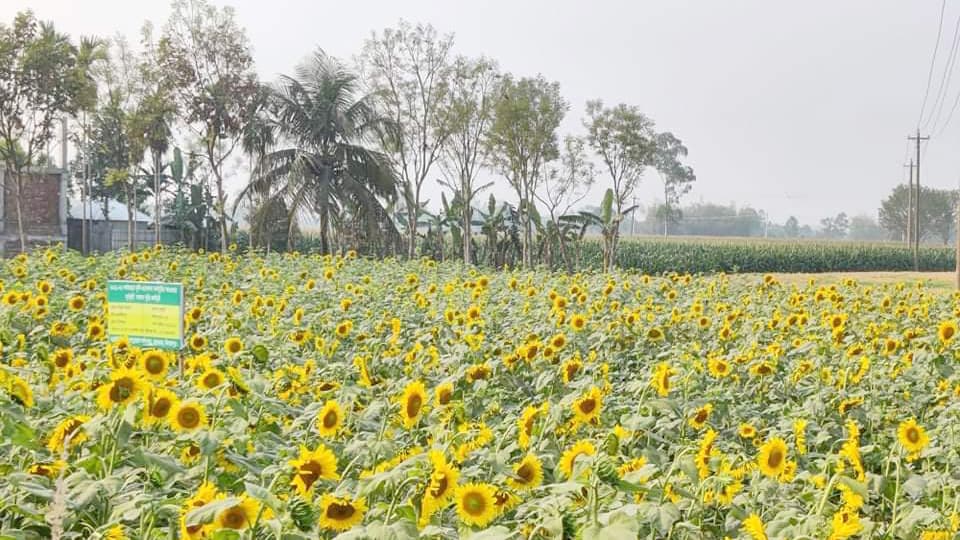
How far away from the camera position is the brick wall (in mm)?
26797

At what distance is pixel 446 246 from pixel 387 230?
699cm

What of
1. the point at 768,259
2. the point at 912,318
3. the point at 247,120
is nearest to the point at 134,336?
the point at 912,318

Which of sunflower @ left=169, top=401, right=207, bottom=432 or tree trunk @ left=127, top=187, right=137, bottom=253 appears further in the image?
tree trunk @ left=127, top=187, right=137, bottom=253

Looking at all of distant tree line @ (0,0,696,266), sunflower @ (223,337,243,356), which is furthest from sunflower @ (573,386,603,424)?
distant tree line @ (0,0,696,266)

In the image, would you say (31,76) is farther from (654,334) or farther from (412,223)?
(654,334)

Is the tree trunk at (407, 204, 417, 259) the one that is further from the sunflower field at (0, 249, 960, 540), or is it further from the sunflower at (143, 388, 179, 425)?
the sunflower at (143, 388, 179, 425)

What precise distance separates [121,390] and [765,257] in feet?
120

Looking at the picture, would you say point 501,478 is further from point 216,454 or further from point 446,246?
point 446,246

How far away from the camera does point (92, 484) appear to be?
5.80ft

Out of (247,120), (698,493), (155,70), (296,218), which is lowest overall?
(698,493)

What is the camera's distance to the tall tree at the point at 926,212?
3014 inches

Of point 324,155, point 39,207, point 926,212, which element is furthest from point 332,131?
point 926,212

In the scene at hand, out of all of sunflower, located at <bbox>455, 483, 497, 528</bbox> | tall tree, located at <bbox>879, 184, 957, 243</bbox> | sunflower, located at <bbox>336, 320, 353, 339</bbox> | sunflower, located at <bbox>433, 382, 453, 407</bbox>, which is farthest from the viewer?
tall tree, located at <bbox>879, 184, 957, 243</bbox>

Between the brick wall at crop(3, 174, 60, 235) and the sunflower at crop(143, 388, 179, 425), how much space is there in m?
27.3
